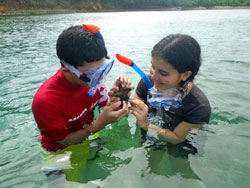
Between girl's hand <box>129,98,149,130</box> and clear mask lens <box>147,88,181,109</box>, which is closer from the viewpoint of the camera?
girl's hand <box>129,98,149,130</box>

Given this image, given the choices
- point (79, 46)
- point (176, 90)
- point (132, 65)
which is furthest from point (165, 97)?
point (79, 46)

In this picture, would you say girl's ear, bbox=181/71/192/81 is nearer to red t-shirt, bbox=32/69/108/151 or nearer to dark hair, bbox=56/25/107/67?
dark hair, bbox=56/25/107/67

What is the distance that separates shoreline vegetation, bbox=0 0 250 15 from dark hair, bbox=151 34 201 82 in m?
50.4

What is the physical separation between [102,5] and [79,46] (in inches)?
3595

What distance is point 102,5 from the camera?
3371 inches

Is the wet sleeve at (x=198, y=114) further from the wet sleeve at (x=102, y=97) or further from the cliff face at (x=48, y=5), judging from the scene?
the cliff face at (x=48, y=5)

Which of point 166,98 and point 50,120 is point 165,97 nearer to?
point 166,98

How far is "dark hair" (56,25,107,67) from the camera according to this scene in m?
2.24

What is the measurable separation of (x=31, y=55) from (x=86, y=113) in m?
7.68

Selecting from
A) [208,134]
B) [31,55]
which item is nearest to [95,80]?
[208,134]

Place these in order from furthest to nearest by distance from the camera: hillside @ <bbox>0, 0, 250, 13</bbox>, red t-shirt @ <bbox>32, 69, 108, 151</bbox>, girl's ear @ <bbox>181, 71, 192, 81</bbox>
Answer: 1. hillside @ <bbox>0, 0, 250, 13</bbox>
2. girl's ear @ <bbox>181, 71, 192, 81</bbox>
3. red t-shirt @ <bbox>32, 69, 108, 151</bbox>

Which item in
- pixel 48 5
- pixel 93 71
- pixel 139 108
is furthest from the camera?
pixel 48 5

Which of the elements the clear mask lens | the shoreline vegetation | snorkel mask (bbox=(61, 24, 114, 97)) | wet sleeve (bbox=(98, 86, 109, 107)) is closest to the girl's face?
the clear mask lens

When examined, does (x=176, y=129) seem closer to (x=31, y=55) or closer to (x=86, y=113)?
(x=86, y=113)
